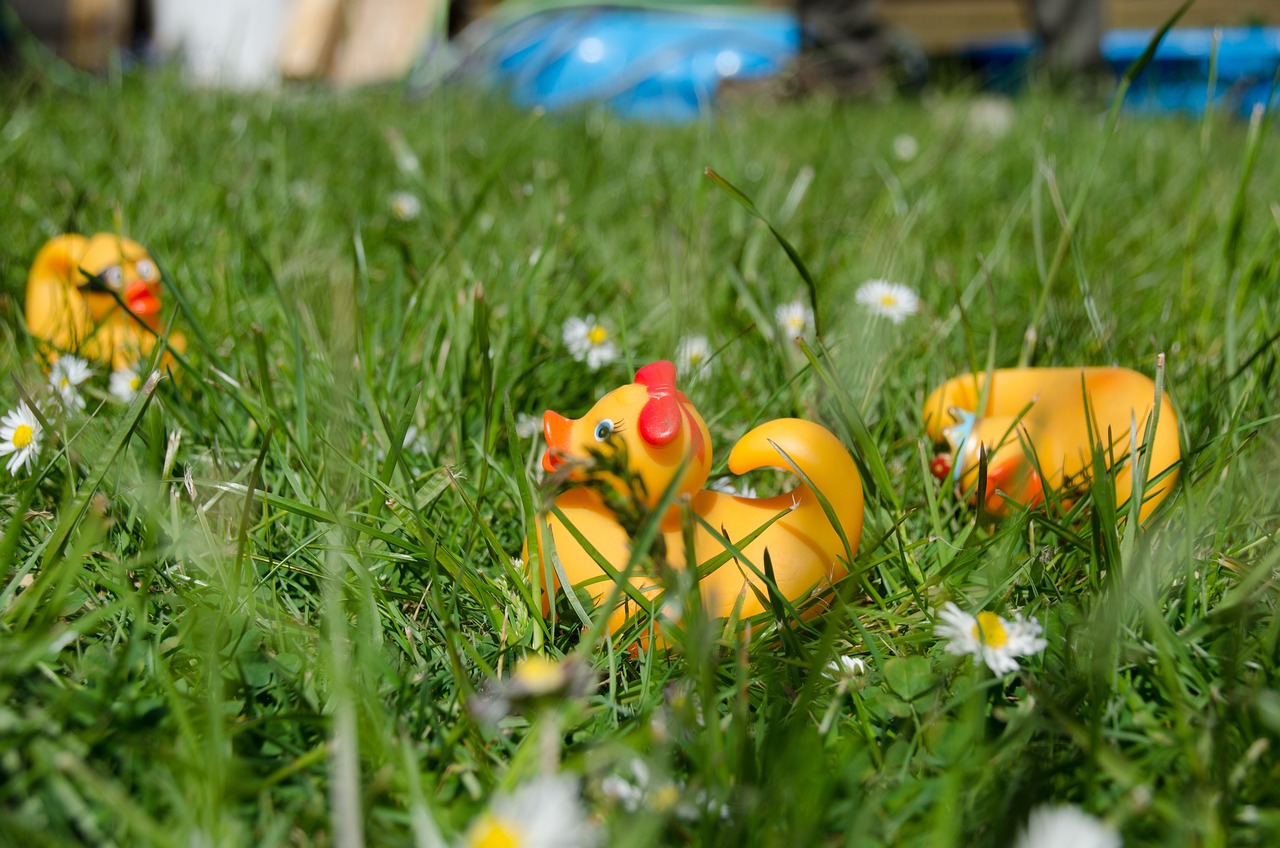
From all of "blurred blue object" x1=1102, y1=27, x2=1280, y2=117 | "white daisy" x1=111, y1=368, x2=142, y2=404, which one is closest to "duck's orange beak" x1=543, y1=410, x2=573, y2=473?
"white daisy" x1=111, y1=368, x2=142, y2=404

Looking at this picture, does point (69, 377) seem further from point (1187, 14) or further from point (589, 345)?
point (1187, 14)

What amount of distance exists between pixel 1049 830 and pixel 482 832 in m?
0.34

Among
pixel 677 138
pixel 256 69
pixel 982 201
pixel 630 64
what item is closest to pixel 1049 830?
pixel 982 201

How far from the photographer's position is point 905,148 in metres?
2.91

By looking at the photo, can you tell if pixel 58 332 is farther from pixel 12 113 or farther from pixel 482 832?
pixel 12 113

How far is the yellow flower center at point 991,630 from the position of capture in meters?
0.87

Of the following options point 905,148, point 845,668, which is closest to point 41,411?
point 845,668

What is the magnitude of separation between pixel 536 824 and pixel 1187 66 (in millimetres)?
4778

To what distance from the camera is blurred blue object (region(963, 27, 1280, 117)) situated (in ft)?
12.8

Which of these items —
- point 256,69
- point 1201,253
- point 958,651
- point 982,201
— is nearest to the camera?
point 958,651

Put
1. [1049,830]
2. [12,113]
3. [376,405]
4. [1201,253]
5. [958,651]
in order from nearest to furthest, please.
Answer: [1049,830] < [958,651] < [376,405] < [1201,253] < [12,113]

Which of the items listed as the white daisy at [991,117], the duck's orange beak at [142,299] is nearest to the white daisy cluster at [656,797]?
the duck's orange beak at [142,299]

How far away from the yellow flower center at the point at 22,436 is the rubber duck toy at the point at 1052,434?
1007mm

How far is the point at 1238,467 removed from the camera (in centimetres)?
108
